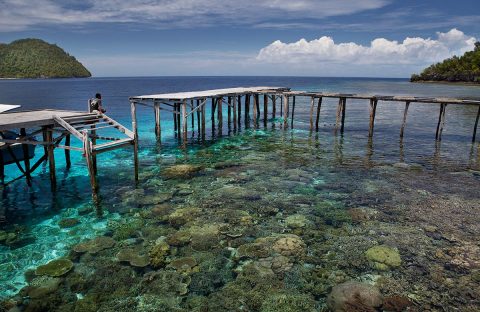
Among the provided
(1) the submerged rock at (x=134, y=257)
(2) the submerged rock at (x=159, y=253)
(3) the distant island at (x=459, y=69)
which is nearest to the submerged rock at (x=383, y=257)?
(2) the submerged rock at (x=159, y=253)

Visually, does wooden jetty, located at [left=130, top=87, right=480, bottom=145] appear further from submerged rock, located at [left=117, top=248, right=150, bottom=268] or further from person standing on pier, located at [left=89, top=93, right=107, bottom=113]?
Answer: submerged rock, located at [left=117, top=248, right=150, bottom=268]

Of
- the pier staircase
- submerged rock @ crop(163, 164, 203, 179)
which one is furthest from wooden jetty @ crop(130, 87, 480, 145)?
the pier staircase

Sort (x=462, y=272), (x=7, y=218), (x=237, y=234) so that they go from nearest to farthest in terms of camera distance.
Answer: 1. (x=462, y=272)
2. (x=237, y=234)
3. (x=7, y=218)

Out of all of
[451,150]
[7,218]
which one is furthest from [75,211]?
[451,150]

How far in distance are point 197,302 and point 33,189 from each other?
11873 millimetres

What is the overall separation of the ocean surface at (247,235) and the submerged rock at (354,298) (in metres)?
0.04

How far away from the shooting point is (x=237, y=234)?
38.7 ft

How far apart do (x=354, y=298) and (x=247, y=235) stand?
172 inches

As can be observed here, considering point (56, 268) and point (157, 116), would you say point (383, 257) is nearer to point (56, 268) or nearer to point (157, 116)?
point (56, 268)

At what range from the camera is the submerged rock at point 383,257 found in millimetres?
9938

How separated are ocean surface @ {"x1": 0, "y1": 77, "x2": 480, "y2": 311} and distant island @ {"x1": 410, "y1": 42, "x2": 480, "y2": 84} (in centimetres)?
10498

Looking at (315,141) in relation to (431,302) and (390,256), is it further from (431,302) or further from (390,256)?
(431,302)

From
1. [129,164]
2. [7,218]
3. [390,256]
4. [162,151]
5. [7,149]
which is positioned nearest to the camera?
[390,256]

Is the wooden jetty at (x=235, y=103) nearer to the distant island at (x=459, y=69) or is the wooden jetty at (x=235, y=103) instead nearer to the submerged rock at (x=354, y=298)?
the submerged rock at (x=354, y=298)
